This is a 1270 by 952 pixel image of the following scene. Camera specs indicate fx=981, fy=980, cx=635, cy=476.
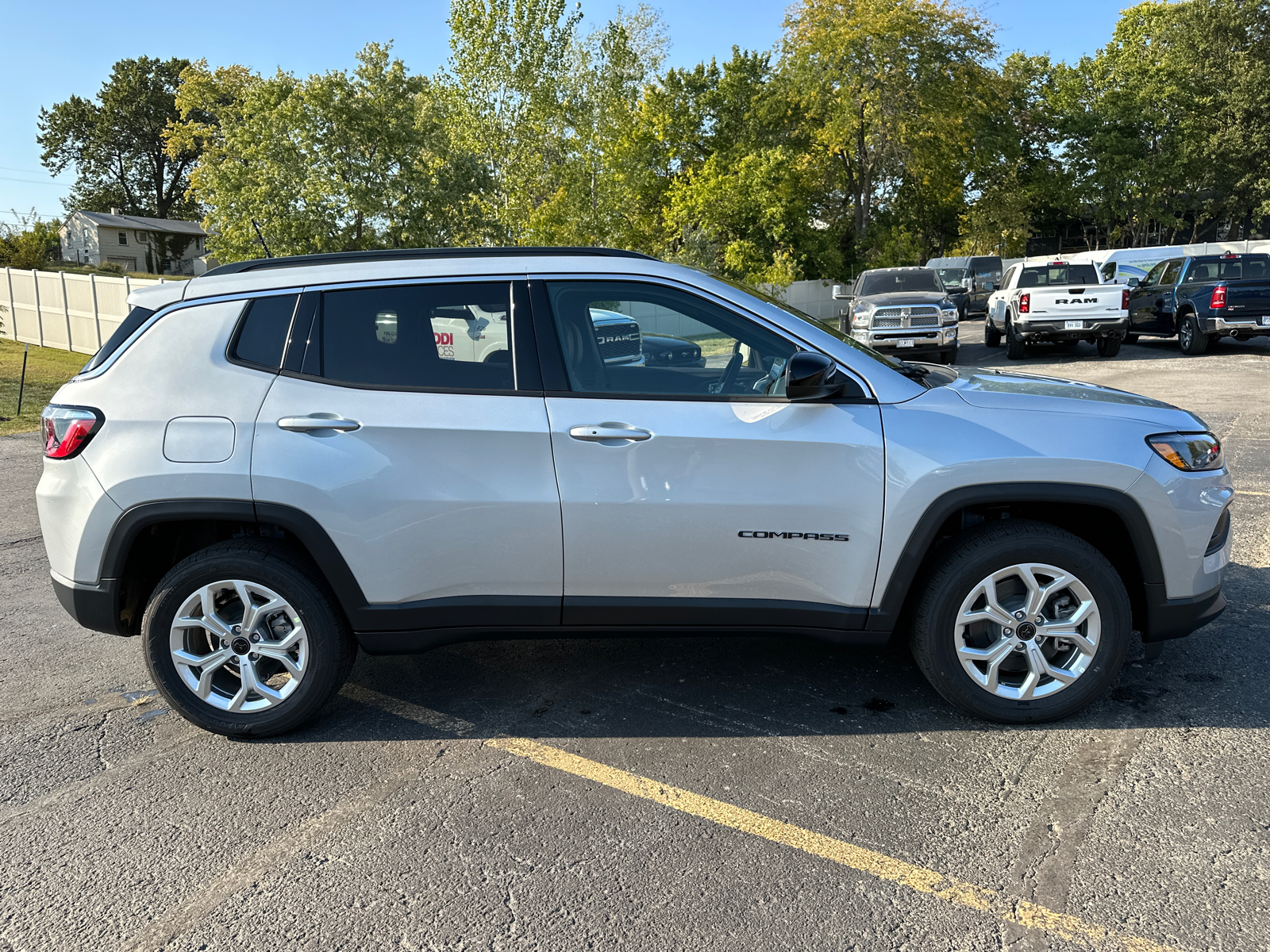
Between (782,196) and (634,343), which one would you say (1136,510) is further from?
(782,196)

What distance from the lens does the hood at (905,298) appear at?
17.4 meters

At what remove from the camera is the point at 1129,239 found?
53.6 m

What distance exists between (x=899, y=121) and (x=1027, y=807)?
130 feet

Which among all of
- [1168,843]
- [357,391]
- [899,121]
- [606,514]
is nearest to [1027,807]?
[1168,843]

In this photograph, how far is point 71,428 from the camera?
12.4ft

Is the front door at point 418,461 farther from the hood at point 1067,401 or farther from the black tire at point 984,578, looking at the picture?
the hood at point 1067,401

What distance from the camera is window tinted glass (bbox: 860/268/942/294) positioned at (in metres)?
18.9

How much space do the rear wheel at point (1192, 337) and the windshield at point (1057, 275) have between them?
5.77 ft

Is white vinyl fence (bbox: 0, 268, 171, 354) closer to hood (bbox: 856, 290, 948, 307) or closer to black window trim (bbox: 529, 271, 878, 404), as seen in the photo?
hood (bbox: 856, 290, 948, 307)

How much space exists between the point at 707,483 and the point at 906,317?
14713mm

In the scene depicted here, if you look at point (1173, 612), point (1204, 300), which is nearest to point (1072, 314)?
point (1204, 300)

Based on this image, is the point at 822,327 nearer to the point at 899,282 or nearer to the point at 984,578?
the point at 984,578

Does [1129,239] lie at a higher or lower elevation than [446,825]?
higher

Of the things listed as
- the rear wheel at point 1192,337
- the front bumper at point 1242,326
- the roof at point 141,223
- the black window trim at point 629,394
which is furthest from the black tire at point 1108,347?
the roof at point 141,223
